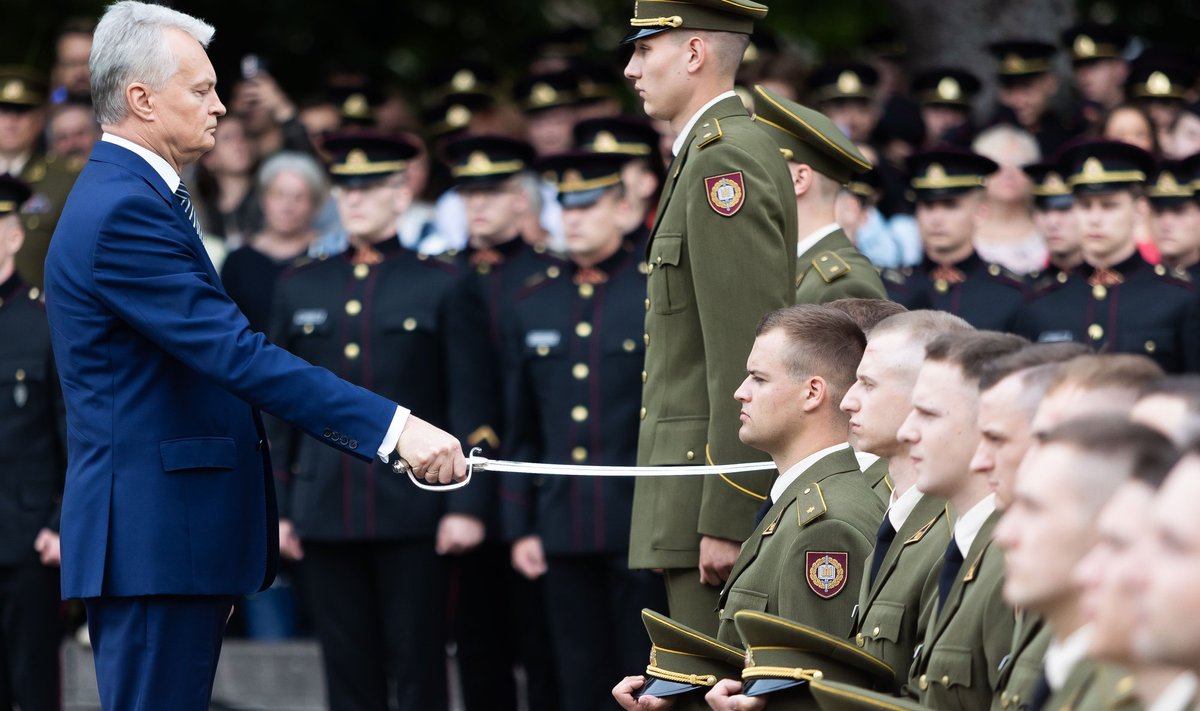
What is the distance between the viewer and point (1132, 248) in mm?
8398

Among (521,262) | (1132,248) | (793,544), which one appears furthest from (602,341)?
(793,544)

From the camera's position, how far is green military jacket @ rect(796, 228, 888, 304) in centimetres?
606

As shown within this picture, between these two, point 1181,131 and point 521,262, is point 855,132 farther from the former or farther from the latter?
point 521,262

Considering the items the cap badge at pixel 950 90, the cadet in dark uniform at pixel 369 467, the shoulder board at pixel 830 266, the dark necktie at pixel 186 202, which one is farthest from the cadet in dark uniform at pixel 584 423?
the cap badge at pixel 950 90

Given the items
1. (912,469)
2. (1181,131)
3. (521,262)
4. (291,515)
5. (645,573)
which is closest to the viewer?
(912,469)

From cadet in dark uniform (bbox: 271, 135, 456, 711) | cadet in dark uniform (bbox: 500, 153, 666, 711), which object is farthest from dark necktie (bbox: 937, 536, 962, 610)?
cadet in dark uniform (bbox: 271, 135, 456, 711)

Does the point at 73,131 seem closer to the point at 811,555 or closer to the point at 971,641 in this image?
the point at 811,555

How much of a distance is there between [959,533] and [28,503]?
16.3 ft

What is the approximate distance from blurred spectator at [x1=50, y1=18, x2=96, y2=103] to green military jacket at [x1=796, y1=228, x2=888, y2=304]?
5.97 m

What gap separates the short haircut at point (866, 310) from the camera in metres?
5.45

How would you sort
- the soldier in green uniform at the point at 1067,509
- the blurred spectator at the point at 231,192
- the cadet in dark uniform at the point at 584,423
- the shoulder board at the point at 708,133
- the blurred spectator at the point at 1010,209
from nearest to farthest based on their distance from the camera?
1. the soldier in green uniform at the point at 1067,509
2. the shoulder board at the point at 708,133
3. the cadet in dark uniform at the point at 584,423
4. the blurred spectator at the point at 1010,209
5. the blurred spectator at the point at 231,192

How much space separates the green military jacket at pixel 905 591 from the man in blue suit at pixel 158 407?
1.17 metres

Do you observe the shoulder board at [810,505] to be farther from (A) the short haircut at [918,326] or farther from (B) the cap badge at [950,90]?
(B) the cap badge at [950,90]

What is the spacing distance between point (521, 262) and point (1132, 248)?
2677mm
